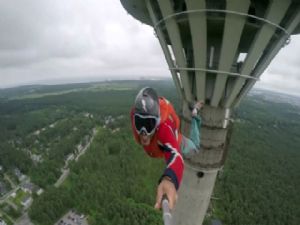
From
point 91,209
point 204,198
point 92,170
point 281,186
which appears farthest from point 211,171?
point 281,186

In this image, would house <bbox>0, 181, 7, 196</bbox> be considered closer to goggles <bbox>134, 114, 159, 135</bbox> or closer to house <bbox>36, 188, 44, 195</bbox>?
house <bbox>36, 188, 44, 195</bbox>

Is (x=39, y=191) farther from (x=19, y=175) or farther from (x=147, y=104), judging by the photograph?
(x=147, y=104)

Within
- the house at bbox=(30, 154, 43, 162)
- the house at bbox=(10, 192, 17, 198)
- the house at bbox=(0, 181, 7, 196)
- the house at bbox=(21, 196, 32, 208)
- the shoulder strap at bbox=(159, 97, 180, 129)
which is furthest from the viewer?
the house at bbox=(30, 154, 43, 162)

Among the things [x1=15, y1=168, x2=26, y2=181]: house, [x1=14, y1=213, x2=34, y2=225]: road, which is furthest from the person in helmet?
[x1=15, y1=168, x2=26, y2=181]: house

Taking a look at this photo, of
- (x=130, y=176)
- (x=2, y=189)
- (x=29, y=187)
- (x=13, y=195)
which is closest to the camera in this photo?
(x=130, y=176)

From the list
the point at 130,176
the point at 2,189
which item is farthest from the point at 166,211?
the point at 2,189

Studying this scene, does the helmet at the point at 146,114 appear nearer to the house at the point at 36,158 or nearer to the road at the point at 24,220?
the road at the point at 24,220

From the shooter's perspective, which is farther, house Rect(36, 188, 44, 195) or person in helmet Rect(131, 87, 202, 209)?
house Rect(36, 188, 44, 195)

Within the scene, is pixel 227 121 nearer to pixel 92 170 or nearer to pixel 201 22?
pixel 201 22
